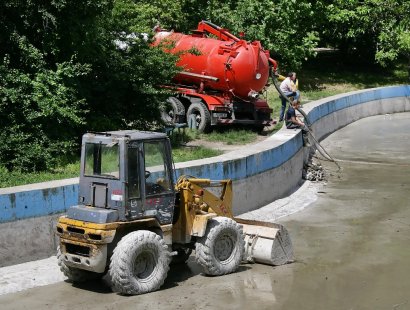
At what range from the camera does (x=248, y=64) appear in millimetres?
21781

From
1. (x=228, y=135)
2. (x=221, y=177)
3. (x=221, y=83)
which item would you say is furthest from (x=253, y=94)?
(x=221, y=177)

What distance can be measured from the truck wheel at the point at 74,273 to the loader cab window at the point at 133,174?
1411 mm

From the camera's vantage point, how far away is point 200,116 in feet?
74.2

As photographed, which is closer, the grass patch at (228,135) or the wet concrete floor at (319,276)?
the wet concrete floor at (319,276)

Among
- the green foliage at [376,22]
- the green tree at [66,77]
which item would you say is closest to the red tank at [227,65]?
the green tree at [66,77]

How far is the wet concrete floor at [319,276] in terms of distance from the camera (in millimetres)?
10156

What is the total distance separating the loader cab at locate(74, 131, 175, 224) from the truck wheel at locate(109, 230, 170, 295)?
0.39 meters

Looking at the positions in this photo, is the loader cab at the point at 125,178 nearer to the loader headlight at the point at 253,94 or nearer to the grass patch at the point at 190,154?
the grass patch at the point at 190,154

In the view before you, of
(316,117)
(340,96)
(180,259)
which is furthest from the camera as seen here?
(340,96)

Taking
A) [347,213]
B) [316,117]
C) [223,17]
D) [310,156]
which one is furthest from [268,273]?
[223,17]

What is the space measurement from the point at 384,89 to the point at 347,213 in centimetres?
1740

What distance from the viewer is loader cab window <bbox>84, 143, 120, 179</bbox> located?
10406 millimetres

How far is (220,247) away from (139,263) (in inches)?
62.7

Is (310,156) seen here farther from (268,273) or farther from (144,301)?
(144,301)
